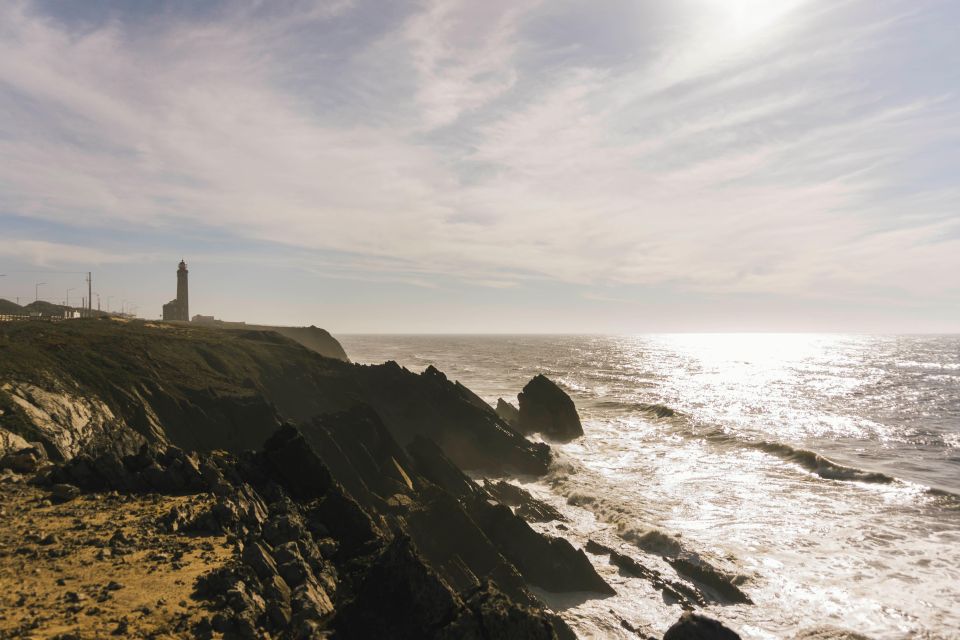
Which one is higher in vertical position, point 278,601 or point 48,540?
point 48,540

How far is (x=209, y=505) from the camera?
1512cm

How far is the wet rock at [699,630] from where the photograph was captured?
38.1ft

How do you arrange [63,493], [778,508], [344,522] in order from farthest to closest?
[778,508], [344,522], [63,493]

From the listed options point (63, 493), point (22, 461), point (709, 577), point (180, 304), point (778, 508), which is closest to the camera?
point (63, 493)

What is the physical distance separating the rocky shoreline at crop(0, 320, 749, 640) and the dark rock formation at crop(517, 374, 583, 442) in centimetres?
1162

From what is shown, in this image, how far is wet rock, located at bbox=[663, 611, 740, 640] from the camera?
11.6 meters

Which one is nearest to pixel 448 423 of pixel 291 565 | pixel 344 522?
pixel 344 522

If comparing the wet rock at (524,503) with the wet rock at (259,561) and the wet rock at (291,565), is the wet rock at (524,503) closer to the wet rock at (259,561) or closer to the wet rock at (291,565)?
the wet rock at (291,565)

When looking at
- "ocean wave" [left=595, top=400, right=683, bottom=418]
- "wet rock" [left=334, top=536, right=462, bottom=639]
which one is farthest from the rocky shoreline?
"ocean wave" [left=595, top=400, right=683, bottom=418]

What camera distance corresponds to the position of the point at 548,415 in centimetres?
6056

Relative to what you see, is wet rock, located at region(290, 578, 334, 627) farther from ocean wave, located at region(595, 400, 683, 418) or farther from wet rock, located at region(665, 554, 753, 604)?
ocean wave, located at region(595, 400, 683, 418)

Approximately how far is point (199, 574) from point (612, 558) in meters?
22.5

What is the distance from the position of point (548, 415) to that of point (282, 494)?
4669 cm

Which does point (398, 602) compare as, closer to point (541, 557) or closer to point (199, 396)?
point (541, 557)
